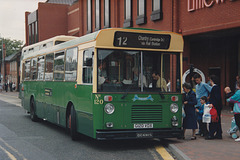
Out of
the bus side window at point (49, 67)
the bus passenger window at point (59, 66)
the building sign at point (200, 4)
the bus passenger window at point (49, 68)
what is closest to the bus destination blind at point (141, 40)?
the bus passenger window at point (59, 66)

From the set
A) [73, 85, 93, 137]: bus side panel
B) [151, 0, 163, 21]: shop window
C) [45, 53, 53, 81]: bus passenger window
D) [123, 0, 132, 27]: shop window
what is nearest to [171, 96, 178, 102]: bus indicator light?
[73, 85, 93, 137]: bus side panel

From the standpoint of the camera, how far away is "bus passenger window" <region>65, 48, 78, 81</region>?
35.6ft

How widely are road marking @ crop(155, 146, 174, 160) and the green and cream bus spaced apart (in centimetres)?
29

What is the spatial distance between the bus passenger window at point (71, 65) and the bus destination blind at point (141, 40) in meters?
1.75

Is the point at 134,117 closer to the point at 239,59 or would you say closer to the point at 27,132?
the point at 27,132

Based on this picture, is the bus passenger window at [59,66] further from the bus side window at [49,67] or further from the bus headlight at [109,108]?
the bus headlight at [109,108]

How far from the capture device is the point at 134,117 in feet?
31.3

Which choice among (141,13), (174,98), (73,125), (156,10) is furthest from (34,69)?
(141,13)

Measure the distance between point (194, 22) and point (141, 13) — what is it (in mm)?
5982

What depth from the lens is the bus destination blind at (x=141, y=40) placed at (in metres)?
9.50

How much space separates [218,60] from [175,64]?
14502 millimetres

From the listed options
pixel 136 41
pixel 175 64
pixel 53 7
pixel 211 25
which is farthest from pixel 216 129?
pixel 53 7

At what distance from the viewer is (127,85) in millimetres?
9539

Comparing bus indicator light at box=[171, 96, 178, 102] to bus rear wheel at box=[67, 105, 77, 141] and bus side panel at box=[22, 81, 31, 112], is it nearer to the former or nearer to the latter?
bus rear wheel at box=[67, 105, 77, 141]
